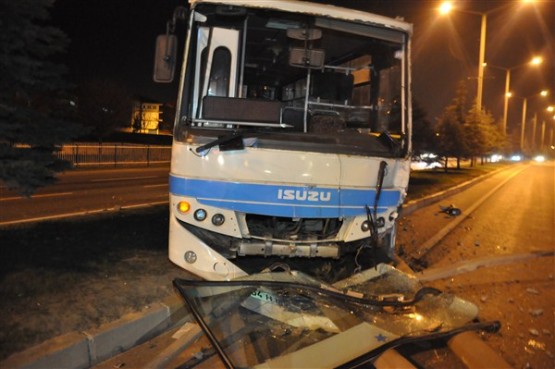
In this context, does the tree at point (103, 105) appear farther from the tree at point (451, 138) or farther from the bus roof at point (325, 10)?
the bus roof at point (325, 10)

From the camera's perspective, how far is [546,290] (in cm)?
631

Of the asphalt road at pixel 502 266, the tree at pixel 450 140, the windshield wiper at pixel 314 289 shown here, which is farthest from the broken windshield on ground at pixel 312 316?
the tree at pixel 450 140

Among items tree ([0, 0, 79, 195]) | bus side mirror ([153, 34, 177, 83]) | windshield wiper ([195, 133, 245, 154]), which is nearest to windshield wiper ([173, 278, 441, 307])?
windshield wiper ([195, 133, 245, 154])

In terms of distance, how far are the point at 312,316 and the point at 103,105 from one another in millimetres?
36971

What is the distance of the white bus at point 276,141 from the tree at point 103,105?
34128 millimetres

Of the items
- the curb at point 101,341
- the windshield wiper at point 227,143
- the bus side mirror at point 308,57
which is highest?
the bus side mirror at point 308,57

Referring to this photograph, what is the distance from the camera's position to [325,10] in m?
5.25

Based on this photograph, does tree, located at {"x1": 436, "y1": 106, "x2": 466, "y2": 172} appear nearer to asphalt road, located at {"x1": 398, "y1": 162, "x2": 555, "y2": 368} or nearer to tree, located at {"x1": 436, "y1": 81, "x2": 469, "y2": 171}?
tree, located at {"x1": 436, "y1": 81, "x2": 469, "y2": 171}

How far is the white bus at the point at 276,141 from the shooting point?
16.1 feet

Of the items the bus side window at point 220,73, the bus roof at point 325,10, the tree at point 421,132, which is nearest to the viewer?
the bus roof at point 325,10

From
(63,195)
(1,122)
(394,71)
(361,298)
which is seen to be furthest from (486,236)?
(63,195)

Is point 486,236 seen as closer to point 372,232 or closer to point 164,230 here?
point 372,232

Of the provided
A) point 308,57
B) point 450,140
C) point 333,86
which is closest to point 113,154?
point 333,86

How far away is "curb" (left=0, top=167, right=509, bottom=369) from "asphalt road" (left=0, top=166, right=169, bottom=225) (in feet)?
16.4
